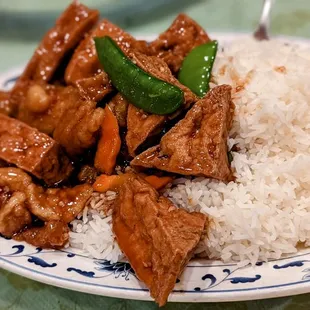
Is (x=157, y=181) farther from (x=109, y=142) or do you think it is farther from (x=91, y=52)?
(x=91, y=52)

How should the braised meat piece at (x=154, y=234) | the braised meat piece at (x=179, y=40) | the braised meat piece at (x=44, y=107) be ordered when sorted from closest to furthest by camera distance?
1. the braised meat piece at (x=154, y=234)
2. the braised meat piece at (x=44, y=107)
3. the braised meat piece at (x=179, y=40)

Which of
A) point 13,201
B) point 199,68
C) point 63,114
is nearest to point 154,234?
point 13,201

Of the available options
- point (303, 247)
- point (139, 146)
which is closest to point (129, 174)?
point (139, 146)

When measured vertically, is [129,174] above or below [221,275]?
above

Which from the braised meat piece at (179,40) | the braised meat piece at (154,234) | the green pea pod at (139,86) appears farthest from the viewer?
the braised meat piece at (179,40)

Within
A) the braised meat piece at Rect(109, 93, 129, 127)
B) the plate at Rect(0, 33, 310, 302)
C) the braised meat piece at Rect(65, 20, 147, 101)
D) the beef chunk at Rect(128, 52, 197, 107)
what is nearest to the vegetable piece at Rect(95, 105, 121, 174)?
the braised meat piece at Rect(109, 93, 129, 127)

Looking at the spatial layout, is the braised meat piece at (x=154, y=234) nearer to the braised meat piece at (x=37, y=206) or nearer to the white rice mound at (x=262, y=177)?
the white rice mound at (x=262, y=177)

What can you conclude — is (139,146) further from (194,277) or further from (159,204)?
(194,277)

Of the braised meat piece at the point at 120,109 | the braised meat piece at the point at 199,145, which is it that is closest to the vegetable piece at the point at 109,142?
the braised meat piece at the point at 120,109
